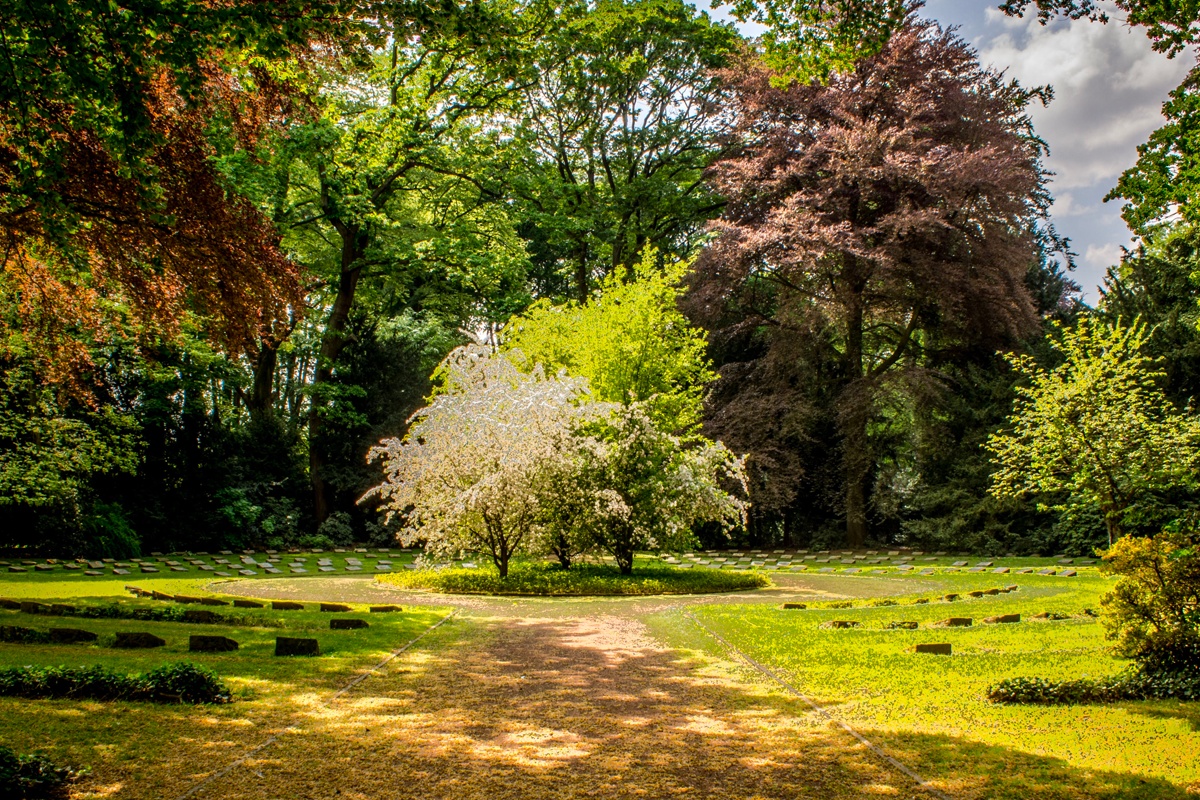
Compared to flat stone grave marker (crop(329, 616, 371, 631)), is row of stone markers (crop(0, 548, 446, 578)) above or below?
below

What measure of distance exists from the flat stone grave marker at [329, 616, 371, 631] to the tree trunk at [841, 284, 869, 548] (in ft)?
50.7

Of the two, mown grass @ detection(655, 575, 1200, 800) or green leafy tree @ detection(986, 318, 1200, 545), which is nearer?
mown grass @ detection(655, 575, 1200, 800)

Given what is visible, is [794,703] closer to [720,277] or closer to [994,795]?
[994,795]

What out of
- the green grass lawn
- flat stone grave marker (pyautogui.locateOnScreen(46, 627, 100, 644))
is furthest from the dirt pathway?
the green grass lawn

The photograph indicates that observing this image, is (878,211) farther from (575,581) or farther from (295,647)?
(295,647)

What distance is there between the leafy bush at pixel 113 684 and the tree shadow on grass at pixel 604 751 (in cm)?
97

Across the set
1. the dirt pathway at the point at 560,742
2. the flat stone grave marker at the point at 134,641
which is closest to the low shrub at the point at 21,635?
the flat stone grave marker at the point at 134,641

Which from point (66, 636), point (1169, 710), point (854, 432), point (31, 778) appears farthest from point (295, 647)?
point (854, 432)

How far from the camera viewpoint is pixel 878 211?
20.6 metres

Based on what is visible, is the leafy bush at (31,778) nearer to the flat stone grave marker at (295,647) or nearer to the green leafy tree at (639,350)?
the flat stone grave marker at (295,647)

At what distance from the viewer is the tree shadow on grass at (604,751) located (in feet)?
12.1

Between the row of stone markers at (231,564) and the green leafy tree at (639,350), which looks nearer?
the row of stone markers at (231,564)

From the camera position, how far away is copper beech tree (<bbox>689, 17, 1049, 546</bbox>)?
18.8m

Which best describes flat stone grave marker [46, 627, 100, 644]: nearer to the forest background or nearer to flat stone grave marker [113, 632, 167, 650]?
flat stone grave marker [113, 632, 167, 650]
